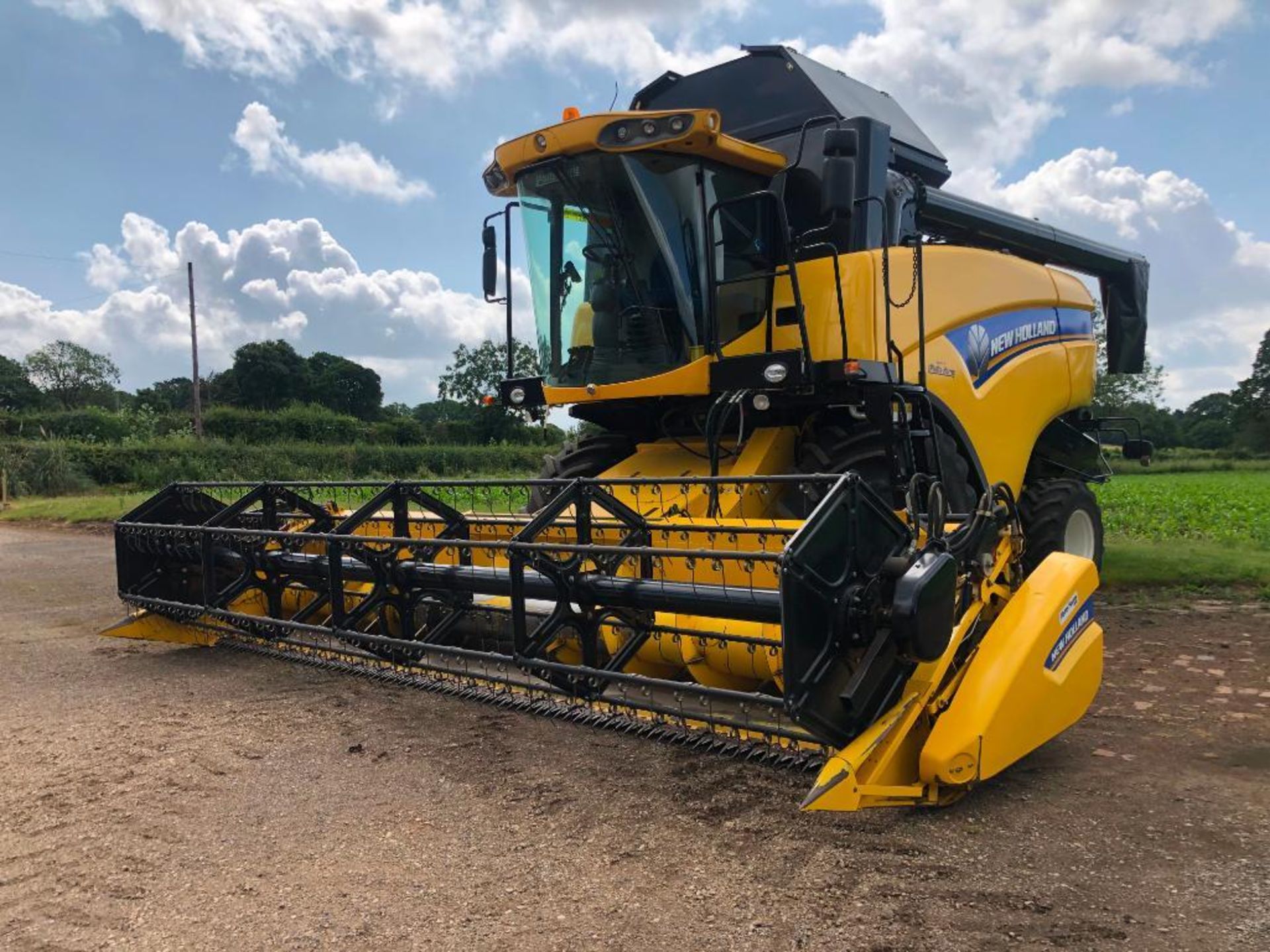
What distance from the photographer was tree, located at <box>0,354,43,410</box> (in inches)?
2306

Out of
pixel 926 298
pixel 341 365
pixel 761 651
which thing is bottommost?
pixel 761 651

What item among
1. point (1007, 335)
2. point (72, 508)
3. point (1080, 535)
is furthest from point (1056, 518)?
point (72, 508)

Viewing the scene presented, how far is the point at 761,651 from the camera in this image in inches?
133

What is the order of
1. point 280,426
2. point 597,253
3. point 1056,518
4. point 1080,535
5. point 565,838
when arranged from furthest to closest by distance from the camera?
point 280,426
point 1080,535
point 1056,518
point 597,253
point 565,838

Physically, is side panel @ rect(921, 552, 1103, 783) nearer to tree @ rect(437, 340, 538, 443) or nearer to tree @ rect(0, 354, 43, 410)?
tree @ rect(437, 340, 538, 443)

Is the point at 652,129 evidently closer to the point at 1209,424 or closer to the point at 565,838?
the point at 565,838

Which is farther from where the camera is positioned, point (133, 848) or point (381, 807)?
point (381, 807)

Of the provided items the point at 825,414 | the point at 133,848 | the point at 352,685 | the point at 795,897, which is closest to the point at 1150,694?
the point at 825,414

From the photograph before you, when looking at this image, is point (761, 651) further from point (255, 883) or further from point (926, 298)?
point (926, 298)

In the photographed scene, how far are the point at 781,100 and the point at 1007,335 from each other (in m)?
2.11

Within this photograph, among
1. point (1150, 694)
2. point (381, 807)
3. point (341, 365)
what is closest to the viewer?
point (381, 807)

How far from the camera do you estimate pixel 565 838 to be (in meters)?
3.04

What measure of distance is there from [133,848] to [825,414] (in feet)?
12.0

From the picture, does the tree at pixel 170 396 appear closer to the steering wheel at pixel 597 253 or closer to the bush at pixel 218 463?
the bush at pixel 218 463
